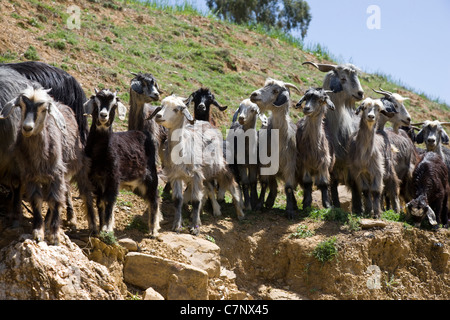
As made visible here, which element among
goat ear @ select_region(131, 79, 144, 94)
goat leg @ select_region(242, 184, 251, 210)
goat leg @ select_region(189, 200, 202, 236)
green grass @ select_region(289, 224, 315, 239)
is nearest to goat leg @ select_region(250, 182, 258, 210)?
goat leg @ select_region(242, 184, 251, 210)

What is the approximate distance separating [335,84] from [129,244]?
5191 mm

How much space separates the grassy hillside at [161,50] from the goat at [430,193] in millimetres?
5570

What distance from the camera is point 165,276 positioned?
707cm

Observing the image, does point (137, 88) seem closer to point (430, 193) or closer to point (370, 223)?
point (370, 223)

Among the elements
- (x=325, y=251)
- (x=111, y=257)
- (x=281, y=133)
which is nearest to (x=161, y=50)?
(x=281, y=133)

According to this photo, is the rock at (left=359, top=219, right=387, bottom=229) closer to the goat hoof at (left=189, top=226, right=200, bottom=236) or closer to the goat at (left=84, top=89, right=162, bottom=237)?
the goat hoof at (left=189, top=226, right=200, bottom=236)

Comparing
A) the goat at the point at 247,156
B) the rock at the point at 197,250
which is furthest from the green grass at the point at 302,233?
the rock at the point at 197,250

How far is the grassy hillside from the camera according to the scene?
1374 cm

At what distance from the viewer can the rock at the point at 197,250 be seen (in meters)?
7.69

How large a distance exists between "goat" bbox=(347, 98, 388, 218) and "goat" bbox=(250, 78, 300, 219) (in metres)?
1.02

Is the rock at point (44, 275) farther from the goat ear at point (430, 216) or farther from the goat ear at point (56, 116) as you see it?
the goat ear at point (430, 216)

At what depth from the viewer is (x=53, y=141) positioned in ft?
21.4

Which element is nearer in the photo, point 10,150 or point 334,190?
point 10,150
